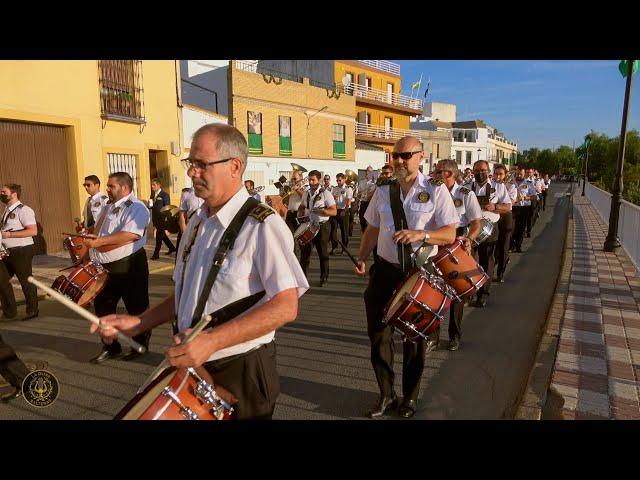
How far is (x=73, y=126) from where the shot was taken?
11.8 meters

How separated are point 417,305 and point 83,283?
11.4 feet

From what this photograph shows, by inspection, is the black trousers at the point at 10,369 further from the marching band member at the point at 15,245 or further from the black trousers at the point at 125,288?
the marching band member at the point at 15,245

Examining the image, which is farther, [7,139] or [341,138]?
[341,138]

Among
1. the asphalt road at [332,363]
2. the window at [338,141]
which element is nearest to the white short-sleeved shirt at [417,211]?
the asphalt road at [332,363]

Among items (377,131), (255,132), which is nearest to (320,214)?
(255,132)

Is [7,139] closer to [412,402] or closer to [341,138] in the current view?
[412,402]

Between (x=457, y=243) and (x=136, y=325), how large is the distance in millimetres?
2881

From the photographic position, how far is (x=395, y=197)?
3879 millimetres

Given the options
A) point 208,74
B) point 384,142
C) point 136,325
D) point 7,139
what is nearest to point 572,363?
point 136,325

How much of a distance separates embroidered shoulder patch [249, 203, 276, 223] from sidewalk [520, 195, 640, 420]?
3.01 meters

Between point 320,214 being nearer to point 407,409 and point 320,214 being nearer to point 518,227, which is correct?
point 407,409

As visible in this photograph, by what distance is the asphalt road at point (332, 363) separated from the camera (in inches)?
157

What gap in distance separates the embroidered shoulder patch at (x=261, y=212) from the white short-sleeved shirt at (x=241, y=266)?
2cm

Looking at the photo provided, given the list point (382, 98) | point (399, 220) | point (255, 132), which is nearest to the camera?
point (399, 220)
